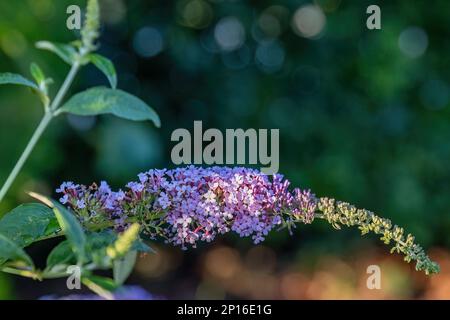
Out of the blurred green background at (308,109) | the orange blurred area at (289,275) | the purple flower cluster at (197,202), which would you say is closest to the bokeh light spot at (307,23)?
the blurred green background at (308,109)

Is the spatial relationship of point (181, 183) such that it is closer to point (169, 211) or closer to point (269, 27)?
point (169, 211)

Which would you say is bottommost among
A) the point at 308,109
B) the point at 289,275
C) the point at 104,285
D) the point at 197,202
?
the point at 104,285

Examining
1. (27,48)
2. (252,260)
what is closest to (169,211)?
(27,48)

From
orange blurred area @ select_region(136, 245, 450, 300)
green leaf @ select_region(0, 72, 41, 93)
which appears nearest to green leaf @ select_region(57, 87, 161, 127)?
green leaf @ select_region(0, 72, 41, 93)

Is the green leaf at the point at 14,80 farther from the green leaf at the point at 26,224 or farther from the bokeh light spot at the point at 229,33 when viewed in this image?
the bokeh light spot at the point at 229,33

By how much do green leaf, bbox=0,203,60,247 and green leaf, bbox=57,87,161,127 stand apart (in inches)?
6.1

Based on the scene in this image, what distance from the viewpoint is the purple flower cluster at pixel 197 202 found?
0.78 meters

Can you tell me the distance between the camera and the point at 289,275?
359 cm

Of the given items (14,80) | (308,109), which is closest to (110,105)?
(14,80)

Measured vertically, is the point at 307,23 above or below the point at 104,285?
above

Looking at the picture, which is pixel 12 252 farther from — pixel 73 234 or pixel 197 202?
pixel 197 202

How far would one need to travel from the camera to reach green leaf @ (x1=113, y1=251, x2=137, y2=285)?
1.95ft

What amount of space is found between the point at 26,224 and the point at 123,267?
17 cm

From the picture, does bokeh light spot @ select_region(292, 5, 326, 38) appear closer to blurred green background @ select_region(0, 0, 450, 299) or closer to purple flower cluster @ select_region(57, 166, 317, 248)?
blurred green background @ select_region(0, 0, 450, 299)
